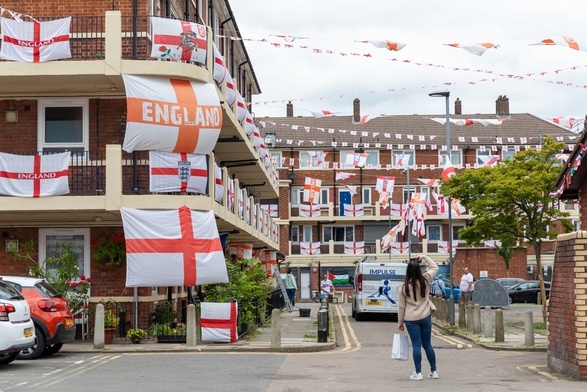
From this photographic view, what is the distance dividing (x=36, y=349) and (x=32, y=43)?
731cm

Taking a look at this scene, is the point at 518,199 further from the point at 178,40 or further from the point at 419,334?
the point at 419,334

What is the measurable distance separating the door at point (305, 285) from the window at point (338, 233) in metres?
3.05

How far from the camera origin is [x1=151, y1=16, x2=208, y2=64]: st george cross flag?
20641 mm

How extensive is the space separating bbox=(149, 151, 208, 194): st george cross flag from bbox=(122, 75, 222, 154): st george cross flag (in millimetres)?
168

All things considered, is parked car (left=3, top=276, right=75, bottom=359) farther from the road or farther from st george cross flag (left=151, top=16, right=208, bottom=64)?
st george cross flag (left=151, top=16, right=208, bottom=64)

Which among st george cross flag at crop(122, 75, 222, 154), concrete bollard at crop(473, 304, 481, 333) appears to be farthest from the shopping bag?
concrete bollard at crop(473, 304, 481, 333)

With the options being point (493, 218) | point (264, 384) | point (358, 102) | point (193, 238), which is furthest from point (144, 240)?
point (358, 102)

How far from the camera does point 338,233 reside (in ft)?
228

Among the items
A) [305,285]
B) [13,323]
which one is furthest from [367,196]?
[13,323]

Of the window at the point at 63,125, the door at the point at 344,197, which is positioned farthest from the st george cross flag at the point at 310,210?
the window at the point at 63,125

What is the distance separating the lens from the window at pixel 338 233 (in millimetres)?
69250

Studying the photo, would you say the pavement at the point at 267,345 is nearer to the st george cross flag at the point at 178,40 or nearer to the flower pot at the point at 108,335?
the flower pot at the point at 108,335

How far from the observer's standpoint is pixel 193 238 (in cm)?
2091

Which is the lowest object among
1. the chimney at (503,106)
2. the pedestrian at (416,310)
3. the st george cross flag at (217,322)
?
the st george cross flag at (217,322)
